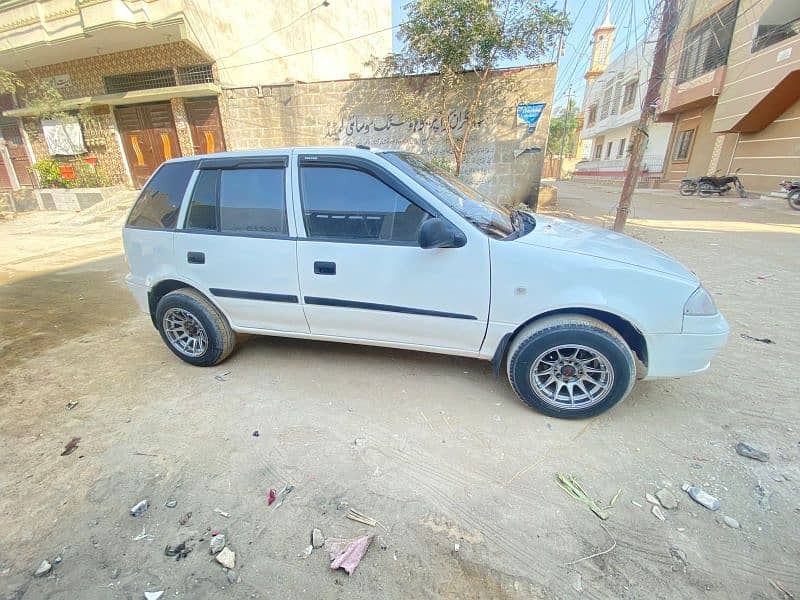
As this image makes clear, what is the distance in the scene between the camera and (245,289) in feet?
9.45

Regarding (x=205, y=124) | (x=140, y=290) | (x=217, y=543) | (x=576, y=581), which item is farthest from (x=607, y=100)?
(x=217, y=543)

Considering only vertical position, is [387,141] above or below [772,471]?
above

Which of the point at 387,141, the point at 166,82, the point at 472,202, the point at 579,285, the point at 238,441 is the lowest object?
the point at 238,441

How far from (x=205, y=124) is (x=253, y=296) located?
11591 mm

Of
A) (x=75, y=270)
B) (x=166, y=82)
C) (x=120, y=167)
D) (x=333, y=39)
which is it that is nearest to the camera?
(x=75, y=270)

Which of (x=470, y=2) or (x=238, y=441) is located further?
(x=470, y=2)

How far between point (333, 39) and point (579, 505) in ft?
56.0

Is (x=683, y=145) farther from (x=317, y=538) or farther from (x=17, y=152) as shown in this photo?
(x=17, y=152)

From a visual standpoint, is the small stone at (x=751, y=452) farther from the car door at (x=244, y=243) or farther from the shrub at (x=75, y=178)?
the shrub at (x=75, y=178)

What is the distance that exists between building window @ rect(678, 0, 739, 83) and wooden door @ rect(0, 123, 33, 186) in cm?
2849

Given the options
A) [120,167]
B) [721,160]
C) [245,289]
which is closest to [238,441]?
[245,289]

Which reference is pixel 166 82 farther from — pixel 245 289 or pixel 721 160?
pixel 721 160

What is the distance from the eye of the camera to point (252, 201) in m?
2.80

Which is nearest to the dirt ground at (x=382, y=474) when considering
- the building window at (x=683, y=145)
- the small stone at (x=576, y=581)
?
the small stone at (x=576, y=581)
